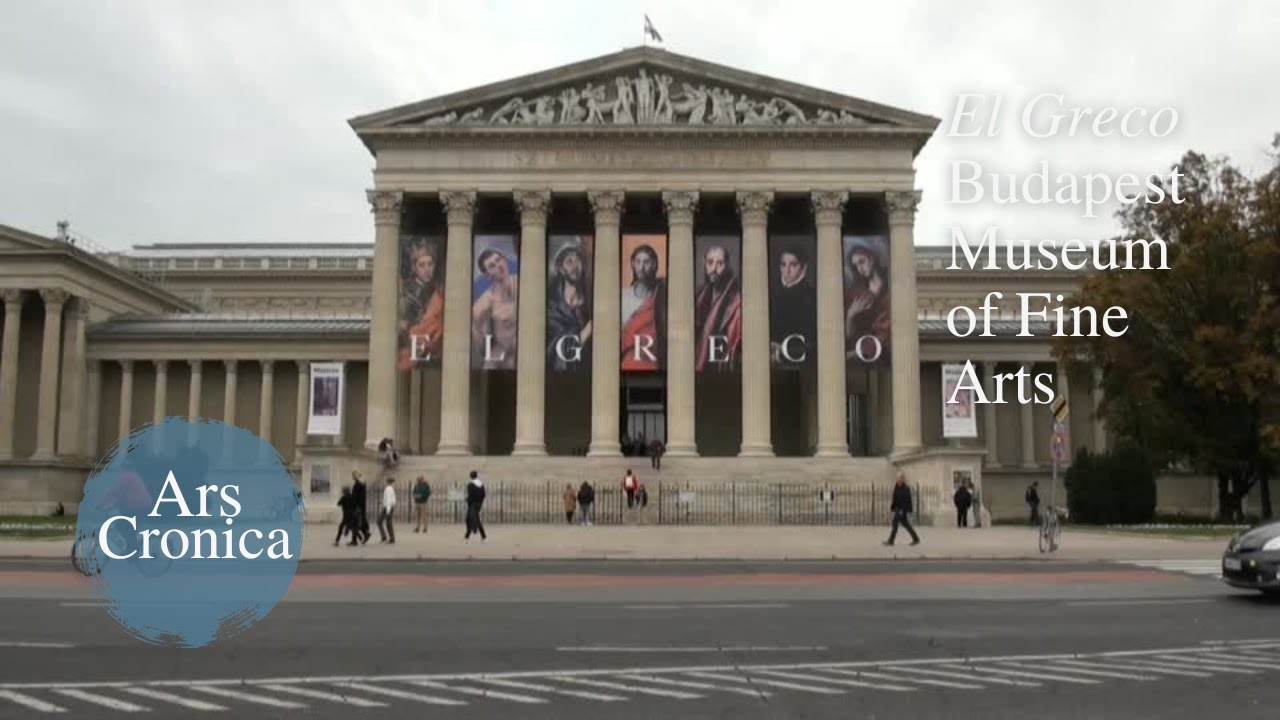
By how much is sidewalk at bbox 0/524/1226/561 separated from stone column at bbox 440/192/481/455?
44.0 ft

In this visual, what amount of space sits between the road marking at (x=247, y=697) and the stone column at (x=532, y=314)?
40.5 m

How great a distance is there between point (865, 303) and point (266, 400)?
Answer: 33910 millimetres

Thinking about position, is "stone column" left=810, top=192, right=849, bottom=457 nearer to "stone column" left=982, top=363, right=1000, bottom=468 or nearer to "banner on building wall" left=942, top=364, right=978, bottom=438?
"banner on building wall" left=942, top=364, right=978, bottom=438

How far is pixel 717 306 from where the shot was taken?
51031 mm

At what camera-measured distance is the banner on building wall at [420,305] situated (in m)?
51.5

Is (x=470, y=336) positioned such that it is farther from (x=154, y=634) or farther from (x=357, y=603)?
(x=154, y=634)

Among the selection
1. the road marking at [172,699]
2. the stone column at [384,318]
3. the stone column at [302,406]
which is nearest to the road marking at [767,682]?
the road marking at [172,699]

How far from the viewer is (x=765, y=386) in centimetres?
5184

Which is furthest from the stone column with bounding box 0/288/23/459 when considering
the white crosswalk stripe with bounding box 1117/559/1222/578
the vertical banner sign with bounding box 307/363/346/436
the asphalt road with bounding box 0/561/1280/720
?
the white crosswalk stripe with bounding box 1117/559/1222/578

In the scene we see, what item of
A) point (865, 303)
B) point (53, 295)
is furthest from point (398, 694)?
point (53, 295)

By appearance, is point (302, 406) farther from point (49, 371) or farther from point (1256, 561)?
A: point (1256, 561)

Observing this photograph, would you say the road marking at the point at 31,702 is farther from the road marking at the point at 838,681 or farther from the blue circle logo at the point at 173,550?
the road marking at the point at 838,681

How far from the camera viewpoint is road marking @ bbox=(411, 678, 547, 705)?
401 inches

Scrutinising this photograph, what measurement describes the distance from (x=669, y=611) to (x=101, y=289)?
59.2 m
